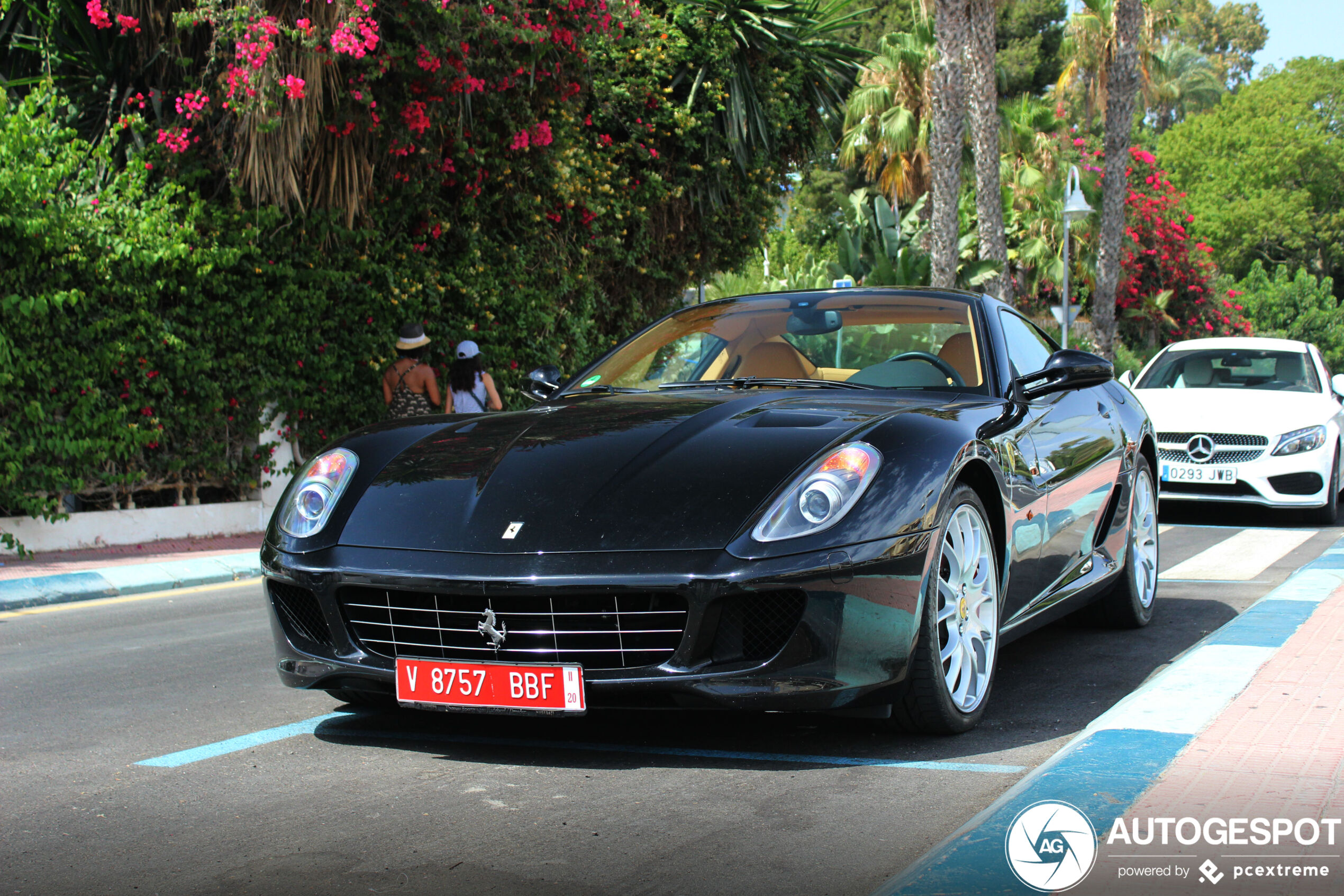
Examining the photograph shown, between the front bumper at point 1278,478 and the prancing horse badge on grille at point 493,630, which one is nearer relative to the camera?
the prancing horse badge on grille at point 493,630

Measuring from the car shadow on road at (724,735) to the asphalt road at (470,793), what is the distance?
0.04 ft

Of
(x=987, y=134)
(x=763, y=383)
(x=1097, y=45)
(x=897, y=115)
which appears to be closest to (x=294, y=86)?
(x=763, y=383)

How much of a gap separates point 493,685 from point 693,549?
25.5 inches

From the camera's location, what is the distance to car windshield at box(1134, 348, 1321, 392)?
12.7 m

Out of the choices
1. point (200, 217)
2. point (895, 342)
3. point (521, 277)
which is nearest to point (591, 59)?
point (521, 277)

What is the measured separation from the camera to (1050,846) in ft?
9.66

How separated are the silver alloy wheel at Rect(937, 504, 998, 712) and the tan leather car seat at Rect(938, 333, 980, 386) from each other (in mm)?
847

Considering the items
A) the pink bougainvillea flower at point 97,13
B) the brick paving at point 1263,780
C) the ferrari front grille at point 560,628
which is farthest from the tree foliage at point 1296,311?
the ferrari front grille at point 560,628

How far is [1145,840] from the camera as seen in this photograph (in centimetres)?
292

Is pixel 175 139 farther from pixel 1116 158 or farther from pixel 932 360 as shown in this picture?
pixel 1116 158

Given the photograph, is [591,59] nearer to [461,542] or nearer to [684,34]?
[684,34]

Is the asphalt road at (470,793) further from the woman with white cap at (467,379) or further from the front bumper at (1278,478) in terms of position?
the front bumper at (1278,478)

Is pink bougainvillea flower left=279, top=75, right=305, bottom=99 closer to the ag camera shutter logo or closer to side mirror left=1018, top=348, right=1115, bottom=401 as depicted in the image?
side mirror left=1018, top=348, right=1115, bottom=401

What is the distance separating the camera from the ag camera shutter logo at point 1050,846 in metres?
2.79
